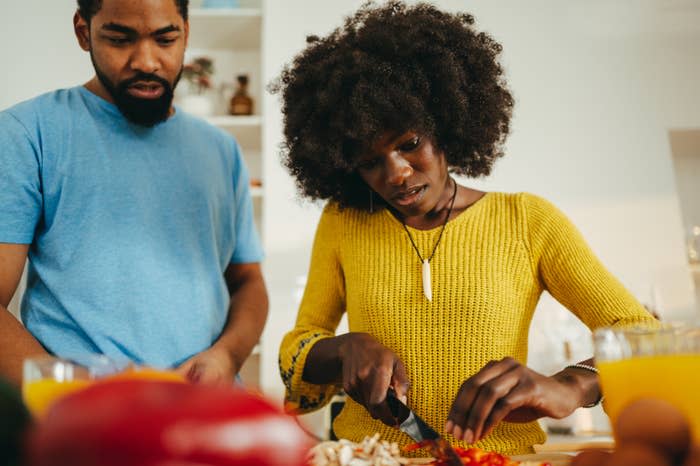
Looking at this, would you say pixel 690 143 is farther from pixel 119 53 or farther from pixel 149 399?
pixel 149 399

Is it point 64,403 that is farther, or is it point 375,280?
point 375,280

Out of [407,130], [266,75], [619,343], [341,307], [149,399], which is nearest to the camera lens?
[149,399]

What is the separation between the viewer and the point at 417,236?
118 centimetres

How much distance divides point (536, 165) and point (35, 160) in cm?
228


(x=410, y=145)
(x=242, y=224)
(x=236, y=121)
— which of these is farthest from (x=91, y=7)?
(x=236, y=121)

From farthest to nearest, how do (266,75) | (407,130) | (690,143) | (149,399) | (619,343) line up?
(690,143) → (266,75) → (407,130) → (619,343) → (149,399)

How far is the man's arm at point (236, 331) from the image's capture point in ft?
3.43

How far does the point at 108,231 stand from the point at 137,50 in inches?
12.6

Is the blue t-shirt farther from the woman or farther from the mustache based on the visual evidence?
the woman

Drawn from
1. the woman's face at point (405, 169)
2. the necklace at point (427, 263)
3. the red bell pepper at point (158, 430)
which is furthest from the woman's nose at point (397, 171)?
the red bell pepper at point (158, 430)

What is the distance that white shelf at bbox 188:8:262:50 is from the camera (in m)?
2.91

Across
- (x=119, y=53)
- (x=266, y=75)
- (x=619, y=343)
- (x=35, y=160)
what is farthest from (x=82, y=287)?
(x=266, y=75)

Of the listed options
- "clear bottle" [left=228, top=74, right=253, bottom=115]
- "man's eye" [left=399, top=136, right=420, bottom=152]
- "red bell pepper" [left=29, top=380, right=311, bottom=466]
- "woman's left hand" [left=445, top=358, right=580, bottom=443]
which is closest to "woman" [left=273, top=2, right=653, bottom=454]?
"man's eye" [left=399, top=136, right=420, bottom=152]

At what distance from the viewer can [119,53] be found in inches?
45.3
